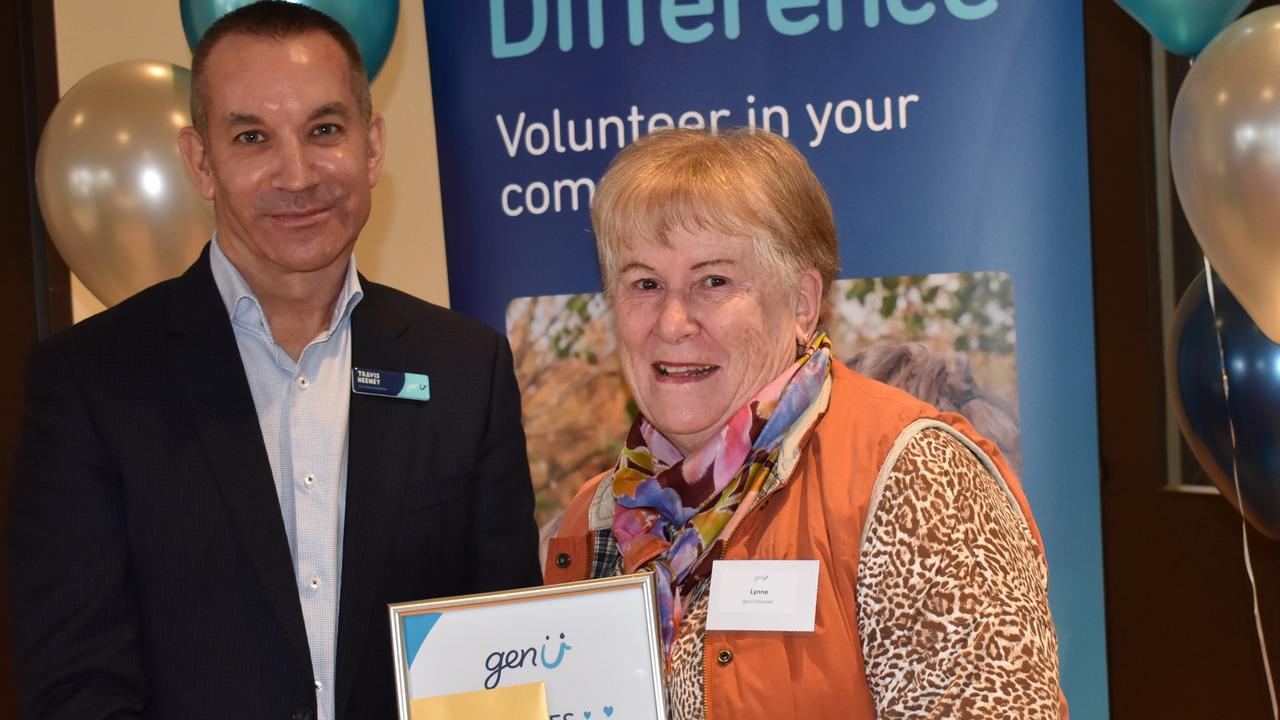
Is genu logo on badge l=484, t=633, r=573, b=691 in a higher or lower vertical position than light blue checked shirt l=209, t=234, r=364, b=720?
lower

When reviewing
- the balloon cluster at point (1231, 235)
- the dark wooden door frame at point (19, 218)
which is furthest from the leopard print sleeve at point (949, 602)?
the dark wooden door frame at point (19, 218)

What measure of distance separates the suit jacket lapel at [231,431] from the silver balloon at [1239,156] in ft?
6.78

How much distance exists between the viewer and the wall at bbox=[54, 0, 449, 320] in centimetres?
471

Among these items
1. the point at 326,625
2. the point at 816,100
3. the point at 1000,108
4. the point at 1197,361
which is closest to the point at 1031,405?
the point at 1197,361

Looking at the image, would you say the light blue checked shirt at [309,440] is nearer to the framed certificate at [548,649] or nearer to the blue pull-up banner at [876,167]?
the framed certificate at [548,649]

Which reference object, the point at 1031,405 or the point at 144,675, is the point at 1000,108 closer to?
the point at 1031,405

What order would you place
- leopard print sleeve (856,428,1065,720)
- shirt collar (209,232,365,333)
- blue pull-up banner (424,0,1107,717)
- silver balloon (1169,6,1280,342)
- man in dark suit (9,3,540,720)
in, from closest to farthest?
leopard print sleeve (856,428,1065,720) < man in dark suit (9,3,540,720) < shirt collar (209,232,365,333) < silver balloon (1169,6,1280,342) < blue pull-up banner (424,0,1107,717)

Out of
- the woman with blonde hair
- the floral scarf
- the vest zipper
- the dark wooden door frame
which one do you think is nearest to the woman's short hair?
the woman with blonde hair

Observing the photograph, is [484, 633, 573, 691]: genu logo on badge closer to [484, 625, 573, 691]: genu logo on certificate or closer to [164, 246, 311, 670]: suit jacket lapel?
[484, 625, 573, 691]: genu logo on certificate

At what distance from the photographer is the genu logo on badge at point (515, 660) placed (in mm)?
1909

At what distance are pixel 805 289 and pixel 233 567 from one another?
42.5 inches

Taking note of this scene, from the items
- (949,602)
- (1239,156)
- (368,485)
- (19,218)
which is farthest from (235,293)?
(19,218)

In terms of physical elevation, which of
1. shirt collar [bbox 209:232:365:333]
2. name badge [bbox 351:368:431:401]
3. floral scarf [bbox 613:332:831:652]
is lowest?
floral scarf [bbox 613:332:831:652]

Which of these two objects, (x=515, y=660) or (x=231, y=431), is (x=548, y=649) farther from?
(x=231, y=431)
